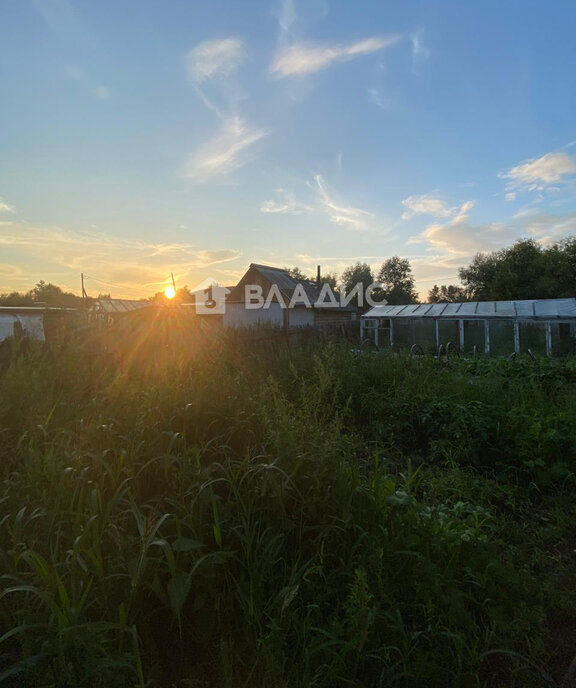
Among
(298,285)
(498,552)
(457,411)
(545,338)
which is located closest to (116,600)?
(498,552)

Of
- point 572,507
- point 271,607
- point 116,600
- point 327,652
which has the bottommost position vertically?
point 572,507

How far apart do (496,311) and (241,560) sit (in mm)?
17481

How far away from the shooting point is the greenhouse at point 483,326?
14.5 metres

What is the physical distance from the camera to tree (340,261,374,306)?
152ft

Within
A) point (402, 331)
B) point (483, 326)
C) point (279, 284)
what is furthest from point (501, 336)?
point (279, 284)

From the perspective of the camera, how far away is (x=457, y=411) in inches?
155

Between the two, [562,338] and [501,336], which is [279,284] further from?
[562,338]

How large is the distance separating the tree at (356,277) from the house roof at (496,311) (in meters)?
25.7

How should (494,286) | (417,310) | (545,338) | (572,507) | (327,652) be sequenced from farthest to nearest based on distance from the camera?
A: (494,286)
(417,310)
(545,338)
(572,507)
(327,652)

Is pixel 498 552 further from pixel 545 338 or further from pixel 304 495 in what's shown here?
pixel 545 338

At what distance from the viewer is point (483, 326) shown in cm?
1647

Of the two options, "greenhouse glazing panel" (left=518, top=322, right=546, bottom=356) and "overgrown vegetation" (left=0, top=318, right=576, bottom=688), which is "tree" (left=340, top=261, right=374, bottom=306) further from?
"overgrown vegetation" (left=0, top=318, right=576, bottom=688)

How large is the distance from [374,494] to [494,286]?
32.4 metres

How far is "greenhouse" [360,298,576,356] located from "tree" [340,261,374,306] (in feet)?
84.8
